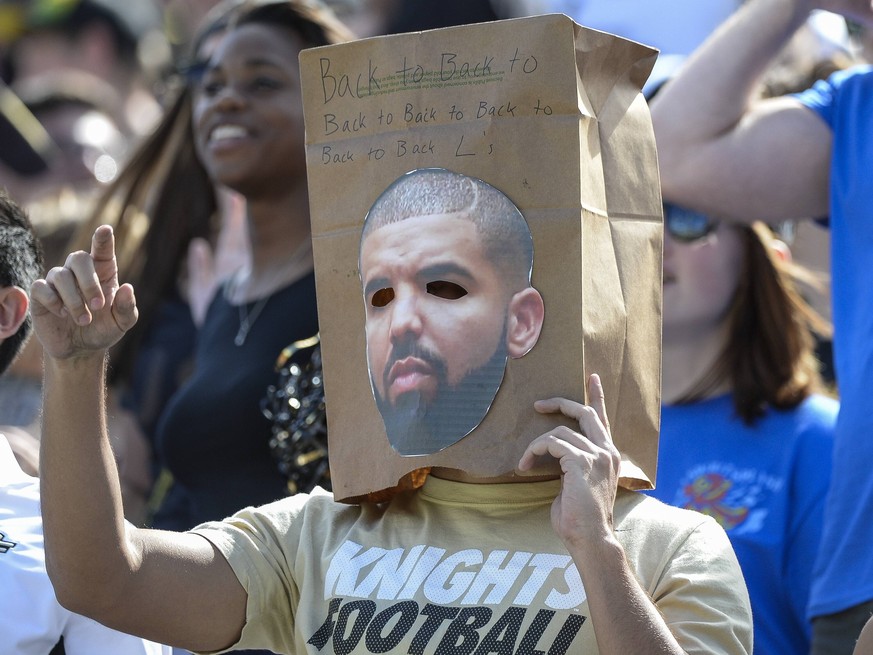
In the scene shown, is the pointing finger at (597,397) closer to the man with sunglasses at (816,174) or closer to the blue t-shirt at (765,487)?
the man with sunglasses at (816,174)

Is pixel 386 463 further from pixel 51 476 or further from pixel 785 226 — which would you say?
pixel 785 226

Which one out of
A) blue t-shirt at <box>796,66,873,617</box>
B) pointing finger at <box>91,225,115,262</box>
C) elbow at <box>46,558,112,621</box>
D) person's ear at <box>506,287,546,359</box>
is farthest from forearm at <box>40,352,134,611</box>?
blue t-shirt at <box>796,66,873,617</box>

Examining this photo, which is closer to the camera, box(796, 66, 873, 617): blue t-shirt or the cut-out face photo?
the cut-out face photo

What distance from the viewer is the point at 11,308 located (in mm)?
2627

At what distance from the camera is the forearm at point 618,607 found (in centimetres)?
181

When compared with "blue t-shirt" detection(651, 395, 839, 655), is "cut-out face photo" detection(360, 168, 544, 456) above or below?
above

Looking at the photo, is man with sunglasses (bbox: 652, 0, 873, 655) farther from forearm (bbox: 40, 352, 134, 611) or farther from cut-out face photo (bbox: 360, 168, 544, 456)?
forearm (bbox: 40, 352, 134, 611)

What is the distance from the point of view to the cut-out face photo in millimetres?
2045

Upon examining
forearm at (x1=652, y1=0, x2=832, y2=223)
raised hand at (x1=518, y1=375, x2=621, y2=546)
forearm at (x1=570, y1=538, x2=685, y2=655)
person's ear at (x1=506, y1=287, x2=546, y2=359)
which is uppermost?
forearm at (x1=652, y1=0, x2=832, y2=223)

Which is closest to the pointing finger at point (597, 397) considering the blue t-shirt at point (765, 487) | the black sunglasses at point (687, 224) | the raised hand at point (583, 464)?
the raised hand at point (583, 464)

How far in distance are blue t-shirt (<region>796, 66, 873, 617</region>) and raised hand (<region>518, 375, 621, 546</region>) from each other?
0.73m

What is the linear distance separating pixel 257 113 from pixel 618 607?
1.84 m

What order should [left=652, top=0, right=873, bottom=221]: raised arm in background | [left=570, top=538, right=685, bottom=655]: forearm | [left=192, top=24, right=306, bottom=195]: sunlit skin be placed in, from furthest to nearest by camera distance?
[left=192, top=24, right=306, bottom=195]: sunlit skin, [left=652, top=0, right=873, bottom=221]: raised arm in background, [left=570, top=538, right=685, bottom=655]: forearm

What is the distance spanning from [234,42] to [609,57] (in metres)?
1.49
